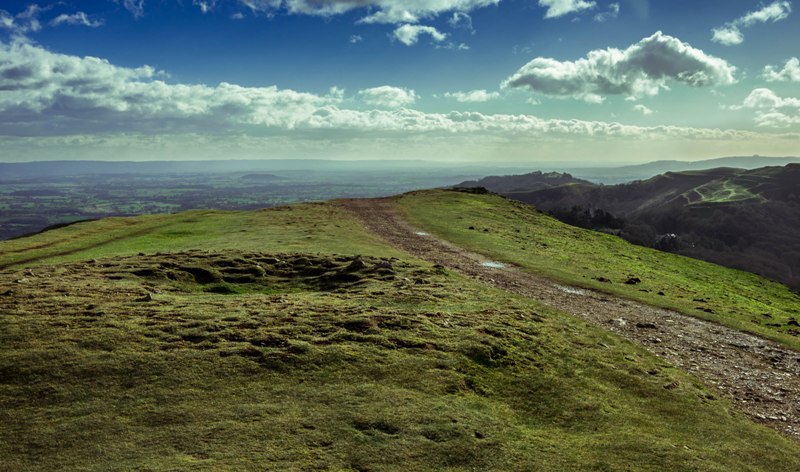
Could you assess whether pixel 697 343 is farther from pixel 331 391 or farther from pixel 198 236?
pixel 198 236

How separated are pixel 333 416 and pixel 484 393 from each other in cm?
577

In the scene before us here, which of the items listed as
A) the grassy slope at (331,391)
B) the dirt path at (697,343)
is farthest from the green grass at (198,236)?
the grassy slope at (331,391)

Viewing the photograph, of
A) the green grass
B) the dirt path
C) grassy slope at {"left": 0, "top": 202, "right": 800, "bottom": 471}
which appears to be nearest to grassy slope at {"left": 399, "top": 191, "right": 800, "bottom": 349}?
the dirt path

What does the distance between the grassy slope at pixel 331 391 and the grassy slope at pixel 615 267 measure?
15.3 metres

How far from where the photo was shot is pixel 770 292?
51844mm

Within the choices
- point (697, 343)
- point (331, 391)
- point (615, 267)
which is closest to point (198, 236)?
point (331, 391)

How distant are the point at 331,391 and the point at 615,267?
41.9 meters

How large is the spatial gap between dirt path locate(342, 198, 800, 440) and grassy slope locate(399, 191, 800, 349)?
254 centimetres

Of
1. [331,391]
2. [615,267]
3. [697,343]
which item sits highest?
[331,391]

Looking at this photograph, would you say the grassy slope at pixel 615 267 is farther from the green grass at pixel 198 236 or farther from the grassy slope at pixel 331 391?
the grassy slope at pixel 331 391

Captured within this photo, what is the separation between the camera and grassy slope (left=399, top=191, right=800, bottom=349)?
3494 centimetres

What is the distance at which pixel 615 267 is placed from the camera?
48.4m

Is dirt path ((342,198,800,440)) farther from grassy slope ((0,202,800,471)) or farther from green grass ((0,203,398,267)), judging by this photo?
green grass ((0,203,398,267))

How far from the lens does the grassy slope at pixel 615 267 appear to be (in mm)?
34938
